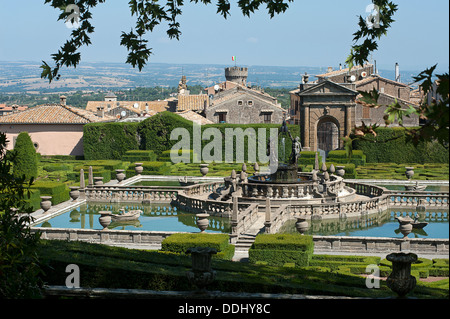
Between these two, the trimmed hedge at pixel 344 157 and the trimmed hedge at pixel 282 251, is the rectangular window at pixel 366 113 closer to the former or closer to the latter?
the trimmed hedge at pixel 344 157

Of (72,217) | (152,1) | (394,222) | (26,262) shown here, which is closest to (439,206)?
(394,222)

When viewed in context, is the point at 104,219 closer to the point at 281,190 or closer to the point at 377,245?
the point at 281,190

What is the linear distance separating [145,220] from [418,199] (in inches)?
452

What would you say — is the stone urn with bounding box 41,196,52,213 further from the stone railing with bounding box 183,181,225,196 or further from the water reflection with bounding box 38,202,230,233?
the stone railing with bounding box 183,181,225,196

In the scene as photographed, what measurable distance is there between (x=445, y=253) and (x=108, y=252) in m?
10.9

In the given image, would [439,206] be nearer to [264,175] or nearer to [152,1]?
[264,175]

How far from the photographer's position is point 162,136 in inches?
1955

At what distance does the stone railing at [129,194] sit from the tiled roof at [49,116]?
21.1 metres

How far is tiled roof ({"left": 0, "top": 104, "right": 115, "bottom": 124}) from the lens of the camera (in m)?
53.4

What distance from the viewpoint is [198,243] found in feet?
66.2

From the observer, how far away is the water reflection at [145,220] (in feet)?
87.4

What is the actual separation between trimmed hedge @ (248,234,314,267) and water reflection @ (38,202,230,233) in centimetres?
591

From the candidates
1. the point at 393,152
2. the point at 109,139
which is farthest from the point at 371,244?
the point at 109,139

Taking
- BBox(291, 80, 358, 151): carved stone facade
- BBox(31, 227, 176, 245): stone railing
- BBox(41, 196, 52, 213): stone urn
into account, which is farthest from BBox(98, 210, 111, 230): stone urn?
BBox(291, 80, 358, 151): carved stone facade
